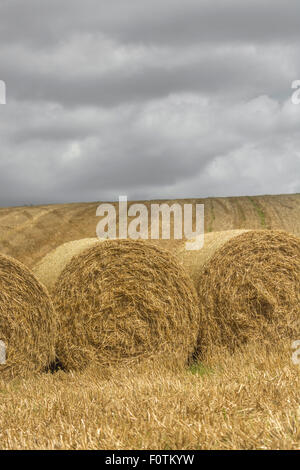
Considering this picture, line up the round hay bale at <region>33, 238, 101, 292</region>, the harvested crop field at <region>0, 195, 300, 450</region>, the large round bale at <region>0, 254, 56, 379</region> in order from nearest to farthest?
the harvested crop field at <region>0, 195, 300, 450</region>, the large round bale at <region>0, 254, 56, 379</region>, the round hay bale at <region>33, 238, 101, 292</region>

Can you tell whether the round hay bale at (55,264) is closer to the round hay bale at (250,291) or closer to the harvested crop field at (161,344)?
the harvested crop field at (161,344)

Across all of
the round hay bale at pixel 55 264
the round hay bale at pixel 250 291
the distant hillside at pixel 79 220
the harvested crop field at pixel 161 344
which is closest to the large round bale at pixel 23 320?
the harvested crop field at pixel 161 344

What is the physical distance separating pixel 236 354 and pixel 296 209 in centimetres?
1369

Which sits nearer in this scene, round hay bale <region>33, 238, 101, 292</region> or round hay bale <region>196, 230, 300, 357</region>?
round hay bale <region>33, 238, 101, 292</region>

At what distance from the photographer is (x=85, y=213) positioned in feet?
63.0

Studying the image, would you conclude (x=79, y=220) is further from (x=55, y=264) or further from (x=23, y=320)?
(x=23, y=320)

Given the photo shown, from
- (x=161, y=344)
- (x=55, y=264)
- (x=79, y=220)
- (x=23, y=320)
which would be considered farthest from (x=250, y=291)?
(x=79, y=220)

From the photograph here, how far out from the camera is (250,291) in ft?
23.3

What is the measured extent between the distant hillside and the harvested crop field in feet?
28.0

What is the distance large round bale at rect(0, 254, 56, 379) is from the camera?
6164mm

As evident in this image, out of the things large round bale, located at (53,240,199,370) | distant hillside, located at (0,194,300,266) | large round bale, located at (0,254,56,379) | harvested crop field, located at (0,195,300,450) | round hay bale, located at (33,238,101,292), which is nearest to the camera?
harvested crop field, located at (0,195,300,450)

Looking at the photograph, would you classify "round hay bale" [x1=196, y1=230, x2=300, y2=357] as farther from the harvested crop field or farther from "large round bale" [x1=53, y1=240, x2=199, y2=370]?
"large round bale" [x1=53, y1=240, x2=199, y2=370]

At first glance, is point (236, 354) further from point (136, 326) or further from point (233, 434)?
point (233, 434)

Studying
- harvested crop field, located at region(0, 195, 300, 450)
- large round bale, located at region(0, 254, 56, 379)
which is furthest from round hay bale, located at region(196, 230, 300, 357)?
large round bale, located at region(0, 254, 56, 379)
